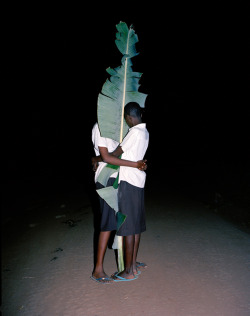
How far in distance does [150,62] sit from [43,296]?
43.3 meters

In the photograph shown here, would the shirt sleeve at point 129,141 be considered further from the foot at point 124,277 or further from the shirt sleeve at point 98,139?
the foot at point 124,277

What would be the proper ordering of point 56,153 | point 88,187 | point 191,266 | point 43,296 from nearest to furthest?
point 43,296
point 191,266
point 88,187
point 56,153

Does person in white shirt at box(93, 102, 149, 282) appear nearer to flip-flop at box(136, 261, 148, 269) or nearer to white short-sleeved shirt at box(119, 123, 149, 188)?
white short-sleeved shirt at box(119, 123, 149, 188)

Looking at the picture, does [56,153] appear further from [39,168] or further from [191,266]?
[191,266]

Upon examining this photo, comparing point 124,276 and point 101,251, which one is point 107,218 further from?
A: point 124,276

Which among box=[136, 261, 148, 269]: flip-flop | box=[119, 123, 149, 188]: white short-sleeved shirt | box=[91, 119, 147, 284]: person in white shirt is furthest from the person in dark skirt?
box=[136, 261, 148, 269]: flip-flop

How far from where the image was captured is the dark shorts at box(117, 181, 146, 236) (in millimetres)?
3553

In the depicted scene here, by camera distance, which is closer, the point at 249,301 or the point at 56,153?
the point at 249,301

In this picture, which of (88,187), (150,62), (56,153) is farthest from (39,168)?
(150,62)

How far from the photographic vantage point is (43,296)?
3488 millimetres

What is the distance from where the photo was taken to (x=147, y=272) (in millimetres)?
3887

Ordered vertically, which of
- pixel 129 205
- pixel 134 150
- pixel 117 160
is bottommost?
pixel 129 205

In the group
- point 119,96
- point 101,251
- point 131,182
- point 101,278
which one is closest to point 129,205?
point 131,182

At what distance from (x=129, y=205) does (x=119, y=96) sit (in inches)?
57.5
